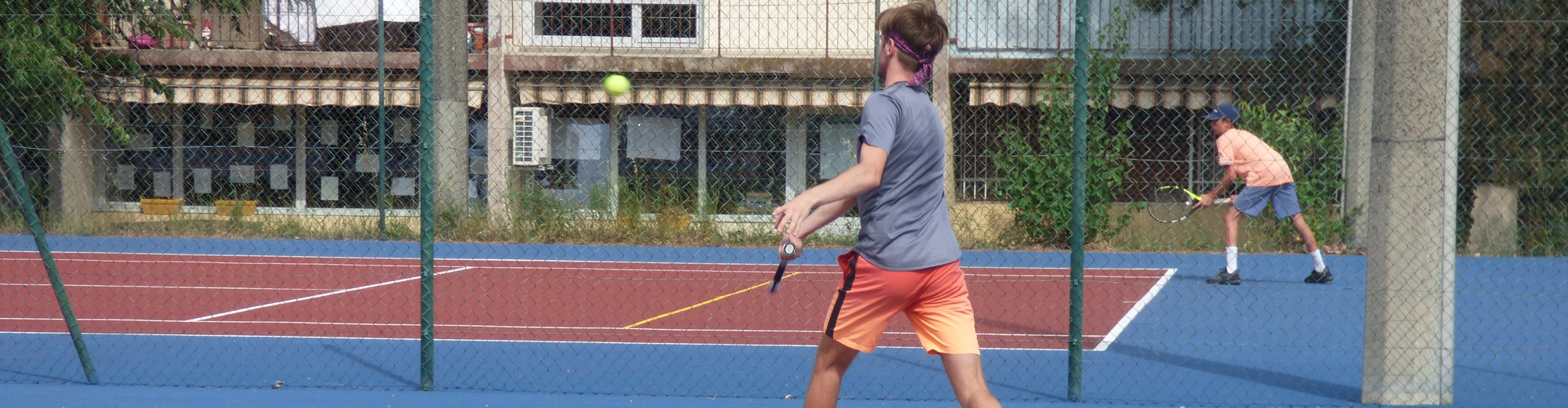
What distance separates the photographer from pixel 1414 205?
453 centimetres

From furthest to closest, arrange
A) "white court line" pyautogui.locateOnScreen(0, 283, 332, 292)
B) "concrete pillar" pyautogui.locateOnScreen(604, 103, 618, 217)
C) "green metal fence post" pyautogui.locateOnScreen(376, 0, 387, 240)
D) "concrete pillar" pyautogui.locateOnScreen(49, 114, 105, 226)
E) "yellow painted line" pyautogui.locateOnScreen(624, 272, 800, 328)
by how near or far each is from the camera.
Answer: "green metal fence post" pyautogui.locateOnScreen(376, 0, 387, 240) < "concrete pillar" pyautogui.locateOnScreen(604, 103, 618, 217) < "concrete pillar" pyautogui.locateOnScreen(49, 114, 105, 226) < "white court line" pyautogui.locateOnScreen(0, 283, 332, 292) < "yellow painted line" pyautogui.locateOnScreen(624, 272, 800, 328)

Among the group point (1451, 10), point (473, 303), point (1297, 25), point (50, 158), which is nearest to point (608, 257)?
point (473, 303)

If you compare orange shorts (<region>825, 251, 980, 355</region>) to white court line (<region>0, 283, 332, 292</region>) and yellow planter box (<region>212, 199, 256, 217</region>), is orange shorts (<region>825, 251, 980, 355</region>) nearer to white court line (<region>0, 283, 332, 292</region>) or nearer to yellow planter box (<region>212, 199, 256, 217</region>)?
white court line (<region>0, 283, 332, 292</region>)

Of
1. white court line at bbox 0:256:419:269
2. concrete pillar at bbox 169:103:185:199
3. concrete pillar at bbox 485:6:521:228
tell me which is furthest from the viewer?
white court line at bbox 0:256:419:269

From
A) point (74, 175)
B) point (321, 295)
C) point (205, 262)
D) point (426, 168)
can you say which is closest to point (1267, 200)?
point (426, 168)

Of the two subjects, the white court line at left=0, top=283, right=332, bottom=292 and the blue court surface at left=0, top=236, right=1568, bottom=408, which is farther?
the white court line at left=0, top=283, right=332, bottom=292

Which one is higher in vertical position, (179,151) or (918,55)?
(918,55)

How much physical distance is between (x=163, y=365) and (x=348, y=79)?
8744 mm

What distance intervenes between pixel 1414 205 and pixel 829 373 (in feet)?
8.72

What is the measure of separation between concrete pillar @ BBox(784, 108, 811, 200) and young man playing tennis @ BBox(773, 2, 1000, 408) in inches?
215

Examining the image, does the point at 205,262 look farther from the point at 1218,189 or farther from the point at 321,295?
the point at 1218,189

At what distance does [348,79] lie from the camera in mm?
13820

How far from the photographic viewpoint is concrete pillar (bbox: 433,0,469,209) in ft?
37.2

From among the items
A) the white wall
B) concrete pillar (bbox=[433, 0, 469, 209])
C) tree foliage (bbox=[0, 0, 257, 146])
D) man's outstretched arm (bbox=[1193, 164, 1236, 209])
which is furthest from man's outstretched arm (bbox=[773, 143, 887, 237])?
the white wall
